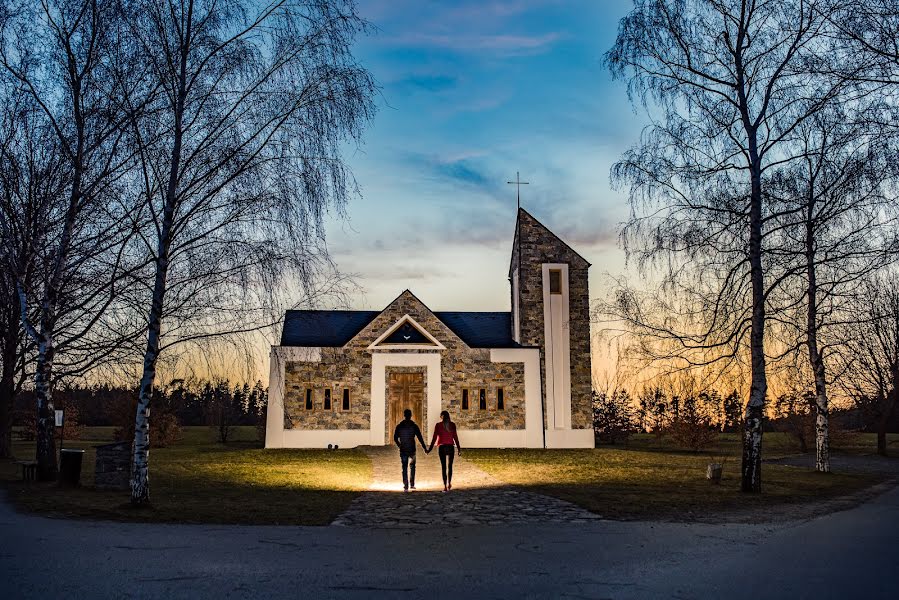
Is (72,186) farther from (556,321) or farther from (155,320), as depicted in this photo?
(556,321)

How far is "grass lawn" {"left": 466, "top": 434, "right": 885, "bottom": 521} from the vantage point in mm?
12367

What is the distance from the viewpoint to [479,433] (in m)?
31.8

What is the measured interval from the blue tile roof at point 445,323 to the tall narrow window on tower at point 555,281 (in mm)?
3366

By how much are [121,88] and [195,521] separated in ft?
27.4

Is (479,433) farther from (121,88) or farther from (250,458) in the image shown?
(121,88)

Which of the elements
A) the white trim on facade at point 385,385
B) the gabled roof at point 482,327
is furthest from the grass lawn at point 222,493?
the gabled roof at point 482,327

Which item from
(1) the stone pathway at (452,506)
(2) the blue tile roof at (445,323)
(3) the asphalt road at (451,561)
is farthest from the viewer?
(2) the blue tile roof at (445,323)

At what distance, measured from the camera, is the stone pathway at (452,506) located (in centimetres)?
1095

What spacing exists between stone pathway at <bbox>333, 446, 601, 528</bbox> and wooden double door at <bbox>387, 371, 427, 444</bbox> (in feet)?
43.0

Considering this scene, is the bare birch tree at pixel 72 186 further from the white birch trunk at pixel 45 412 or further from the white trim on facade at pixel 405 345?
the white trim on facade at pixel 405 345

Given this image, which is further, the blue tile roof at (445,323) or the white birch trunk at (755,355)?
the blue tile roof at (445,323)

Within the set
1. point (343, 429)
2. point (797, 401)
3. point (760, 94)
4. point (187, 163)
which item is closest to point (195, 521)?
point (187, 163)

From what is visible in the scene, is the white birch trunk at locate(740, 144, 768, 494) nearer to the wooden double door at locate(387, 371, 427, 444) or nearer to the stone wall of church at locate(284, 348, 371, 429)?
the wooden double door at locate(387, 371, 427, 444)

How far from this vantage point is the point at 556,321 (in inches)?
1328
